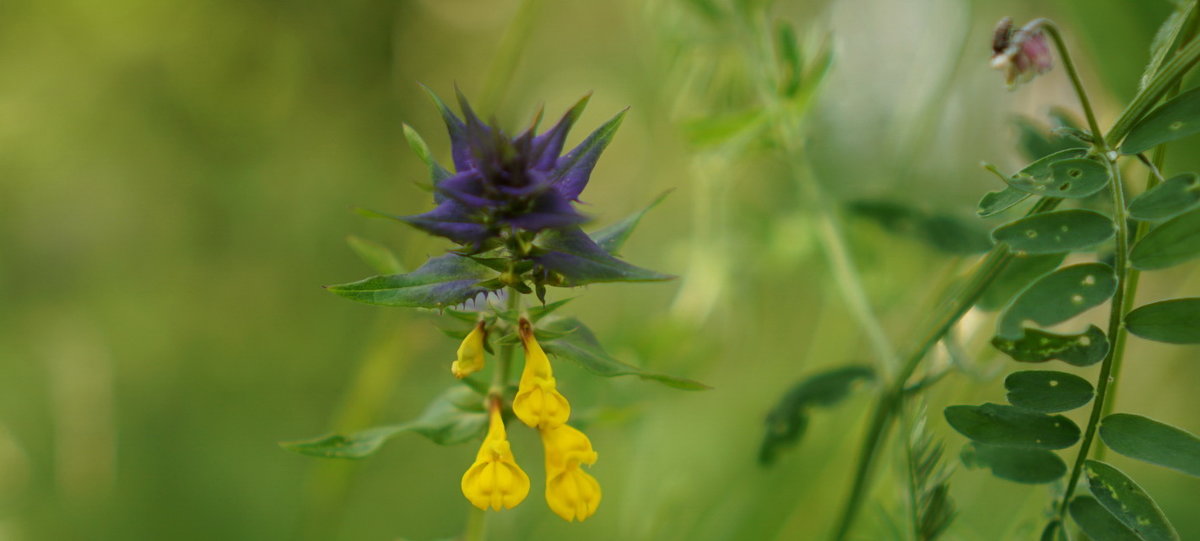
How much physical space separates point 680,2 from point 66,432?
1153 millimetres

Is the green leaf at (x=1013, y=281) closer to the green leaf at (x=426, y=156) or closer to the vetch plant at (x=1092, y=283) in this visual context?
the vetch plant at (x=1092, y=283)

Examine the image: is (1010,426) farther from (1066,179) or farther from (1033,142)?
(1033,142)

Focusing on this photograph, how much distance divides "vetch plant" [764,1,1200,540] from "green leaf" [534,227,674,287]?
0.23m

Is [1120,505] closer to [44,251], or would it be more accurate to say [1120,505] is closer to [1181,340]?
[1181,340]

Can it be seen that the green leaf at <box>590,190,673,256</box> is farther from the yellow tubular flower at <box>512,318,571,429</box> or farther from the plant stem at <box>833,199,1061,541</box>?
the plant stem at <box>833,199,1061,541</box>

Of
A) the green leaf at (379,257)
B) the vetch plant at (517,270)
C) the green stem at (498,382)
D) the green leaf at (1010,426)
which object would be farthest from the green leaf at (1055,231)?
the green leaf at (379,257)

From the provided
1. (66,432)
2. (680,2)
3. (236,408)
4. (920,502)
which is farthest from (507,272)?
(236,408)

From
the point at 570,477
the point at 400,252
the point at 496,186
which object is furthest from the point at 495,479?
the point at 400,252

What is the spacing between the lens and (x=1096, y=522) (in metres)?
0.55

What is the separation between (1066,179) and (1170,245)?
76mm

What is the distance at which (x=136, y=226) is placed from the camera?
7.00 ft

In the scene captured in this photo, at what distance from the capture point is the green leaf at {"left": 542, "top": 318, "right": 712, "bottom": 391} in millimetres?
513

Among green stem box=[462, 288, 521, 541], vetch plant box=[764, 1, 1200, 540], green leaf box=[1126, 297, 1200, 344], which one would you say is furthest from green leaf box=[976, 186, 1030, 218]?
green stem box=[462, 288, 521, 541]

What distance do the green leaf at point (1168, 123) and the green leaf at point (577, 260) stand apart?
12.9 inches
